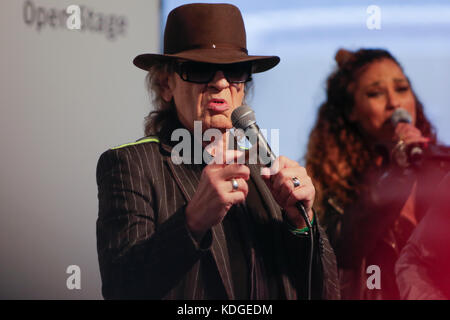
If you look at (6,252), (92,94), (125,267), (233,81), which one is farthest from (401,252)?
(6,252)

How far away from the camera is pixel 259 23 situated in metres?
2.06

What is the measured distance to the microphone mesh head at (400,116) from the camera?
2.00 m

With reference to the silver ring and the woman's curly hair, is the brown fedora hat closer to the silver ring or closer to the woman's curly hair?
the silver ring

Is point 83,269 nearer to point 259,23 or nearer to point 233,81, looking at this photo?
point 233,81

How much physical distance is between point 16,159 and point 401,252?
1.41 m

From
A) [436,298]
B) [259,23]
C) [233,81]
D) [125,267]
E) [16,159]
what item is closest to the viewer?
[125,267]

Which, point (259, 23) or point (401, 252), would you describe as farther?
point (259, 23)

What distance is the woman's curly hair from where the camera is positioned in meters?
2.09

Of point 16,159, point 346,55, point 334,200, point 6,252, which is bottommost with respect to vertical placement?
point 6,252

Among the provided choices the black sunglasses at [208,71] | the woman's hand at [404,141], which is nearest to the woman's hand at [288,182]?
the black sunglasses at [208,71]

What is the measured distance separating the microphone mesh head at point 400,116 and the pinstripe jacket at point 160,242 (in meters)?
0.67

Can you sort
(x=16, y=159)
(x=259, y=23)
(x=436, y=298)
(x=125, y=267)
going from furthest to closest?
(x=259, y=23) → (x=16, y=159) → (x=436, y=298) → (x=125, y=267)

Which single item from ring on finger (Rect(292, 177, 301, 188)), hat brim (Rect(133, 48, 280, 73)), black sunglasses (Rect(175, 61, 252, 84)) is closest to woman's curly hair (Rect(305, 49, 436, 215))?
hat brim (Rect(133, 48, 280, 73))

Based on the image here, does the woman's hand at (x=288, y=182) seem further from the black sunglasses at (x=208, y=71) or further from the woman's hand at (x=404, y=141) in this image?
the woman's hand at (x=404, y=141)
